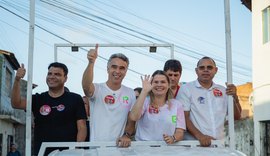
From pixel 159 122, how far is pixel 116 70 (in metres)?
0.71

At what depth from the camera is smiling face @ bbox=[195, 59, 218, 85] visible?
5.48 meters

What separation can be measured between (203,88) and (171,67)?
60 centimetres

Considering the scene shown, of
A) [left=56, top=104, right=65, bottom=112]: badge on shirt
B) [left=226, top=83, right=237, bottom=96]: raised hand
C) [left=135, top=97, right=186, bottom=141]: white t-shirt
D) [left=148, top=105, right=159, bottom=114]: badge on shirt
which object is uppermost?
[left=226, top=83, right=237, bottom=96]: raised hand

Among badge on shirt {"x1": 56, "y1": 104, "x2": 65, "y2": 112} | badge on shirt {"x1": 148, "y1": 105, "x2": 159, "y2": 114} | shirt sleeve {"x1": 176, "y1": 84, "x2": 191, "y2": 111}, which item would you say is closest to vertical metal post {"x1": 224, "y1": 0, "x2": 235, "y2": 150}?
shirt sleeve {"x1": 176, "y1": 84, "x2": 191, "y2": 111}

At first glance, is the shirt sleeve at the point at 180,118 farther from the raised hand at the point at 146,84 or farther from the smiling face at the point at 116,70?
the smiling face at the point at 116,70

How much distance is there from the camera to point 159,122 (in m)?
5.00

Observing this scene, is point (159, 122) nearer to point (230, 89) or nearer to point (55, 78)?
point (230, 89)

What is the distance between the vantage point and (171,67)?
5.95m

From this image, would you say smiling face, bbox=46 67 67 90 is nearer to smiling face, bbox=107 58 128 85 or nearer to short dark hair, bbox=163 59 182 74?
A: smiling face, bbox=107 58 128 85

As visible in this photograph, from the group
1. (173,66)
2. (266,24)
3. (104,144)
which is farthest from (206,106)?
(266,24)

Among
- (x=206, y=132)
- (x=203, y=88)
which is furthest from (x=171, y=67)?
(x=206, y=132)

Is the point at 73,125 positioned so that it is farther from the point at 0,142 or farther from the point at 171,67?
the point at 0,142

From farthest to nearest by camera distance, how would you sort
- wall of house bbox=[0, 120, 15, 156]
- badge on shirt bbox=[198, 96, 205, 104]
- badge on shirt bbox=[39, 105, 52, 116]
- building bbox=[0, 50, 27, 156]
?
1. wall of house bbox=[0, 120, 15, 156]
2. building bbox=[0, 50, 27, 156]
3. badge on shirt bbox=[198, 96, 205, 104]
4. badge on shirt bbox=[39, 105, 52, 116]

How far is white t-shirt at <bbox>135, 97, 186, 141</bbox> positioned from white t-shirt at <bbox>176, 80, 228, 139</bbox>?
251 mm
